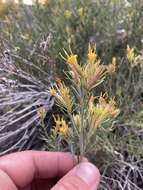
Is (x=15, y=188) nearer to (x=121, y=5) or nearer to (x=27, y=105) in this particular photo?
Answer: (x=27, y=105)

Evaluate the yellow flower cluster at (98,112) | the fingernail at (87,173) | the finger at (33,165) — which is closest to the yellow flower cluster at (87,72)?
A: the yellow flower cluster at (98,112)

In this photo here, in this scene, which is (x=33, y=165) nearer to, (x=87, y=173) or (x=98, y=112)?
(x=87, y=173)

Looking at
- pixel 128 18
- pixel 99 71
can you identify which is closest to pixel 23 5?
pixel 128 18

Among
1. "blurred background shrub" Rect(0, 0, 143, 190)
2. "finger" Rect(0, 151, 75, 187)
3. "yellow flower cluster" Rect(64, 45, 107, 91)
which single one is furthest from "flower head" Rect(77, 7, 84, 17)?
"yellow flower cluster" Rect(64, 45, 107, 91)

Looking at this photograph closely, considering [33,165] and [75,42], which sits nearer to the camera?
[33,165]

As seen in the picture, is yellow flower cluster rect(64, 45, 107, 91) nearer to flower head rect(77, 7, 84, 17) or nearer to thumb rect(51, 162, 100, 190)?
thumb rect(51, 162, 100, 190)

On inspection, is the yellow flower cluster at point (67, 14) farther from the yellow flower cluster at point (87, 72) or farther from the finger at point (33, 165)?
the yellow flower cluster at point (87, 72)

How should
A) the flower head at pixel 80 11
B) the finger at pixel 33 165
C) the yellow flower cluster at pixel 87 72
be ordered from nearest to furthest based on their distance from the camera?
the yellow flower cluster at pixel 87 72 → the finger at pixel 33 165 → the flower head at pixel 80 11

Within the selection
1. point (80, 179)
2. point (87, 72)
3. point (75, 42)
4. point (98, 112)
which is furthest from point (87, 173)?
point (75, 42)
